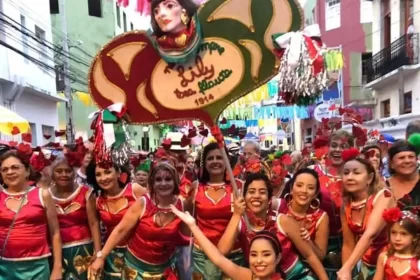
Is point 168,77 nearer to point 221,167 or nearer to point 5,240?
point 221,167

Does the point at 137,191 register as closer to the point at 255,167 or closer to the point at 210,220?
the point at 210,220

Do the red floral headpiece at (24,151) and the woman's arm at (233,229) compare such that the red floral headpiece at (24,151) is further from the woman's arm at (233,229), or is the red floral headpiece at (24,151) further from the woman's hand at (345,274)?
the woman's hand at (345,274)

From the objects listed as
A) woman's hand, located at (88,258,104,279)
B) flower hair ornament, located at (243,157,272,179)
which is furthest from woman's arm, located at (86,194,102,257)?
flower hair ornament, located at (243,157,272,179)

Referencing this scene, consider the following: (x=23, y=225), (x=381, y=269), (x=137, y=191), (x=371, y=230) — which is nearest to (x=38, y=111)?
(x=137, y=191)

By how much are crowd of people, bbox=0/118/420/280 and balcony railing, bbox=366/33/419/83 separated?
38.4 feet

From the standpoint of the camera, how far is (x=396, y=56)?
627 inches

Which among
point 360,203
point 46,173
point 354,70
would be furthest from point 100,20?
point 360,203

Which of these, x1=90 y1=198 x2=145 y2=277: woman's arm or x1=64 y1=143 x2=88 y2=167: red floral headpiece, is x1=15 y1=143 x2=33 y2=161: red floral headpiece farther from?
x1=90 y1=198 x2=145 y2=277: woman's arm

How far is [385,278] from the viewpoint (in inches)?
125

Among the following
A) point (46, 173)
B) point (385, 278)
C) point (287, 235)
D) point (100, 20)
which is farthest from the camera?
point (100, 20)

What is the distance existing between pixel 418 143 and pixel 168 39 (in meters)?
2.15

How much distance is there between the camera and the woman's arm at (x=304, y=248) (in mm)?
3391

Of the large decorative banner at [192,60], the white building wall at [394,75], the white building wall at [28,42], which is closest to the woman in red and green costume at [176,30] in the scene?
the large decorative banner at [192,60]

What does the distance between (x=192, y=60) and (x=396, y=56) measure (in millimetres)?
13339
